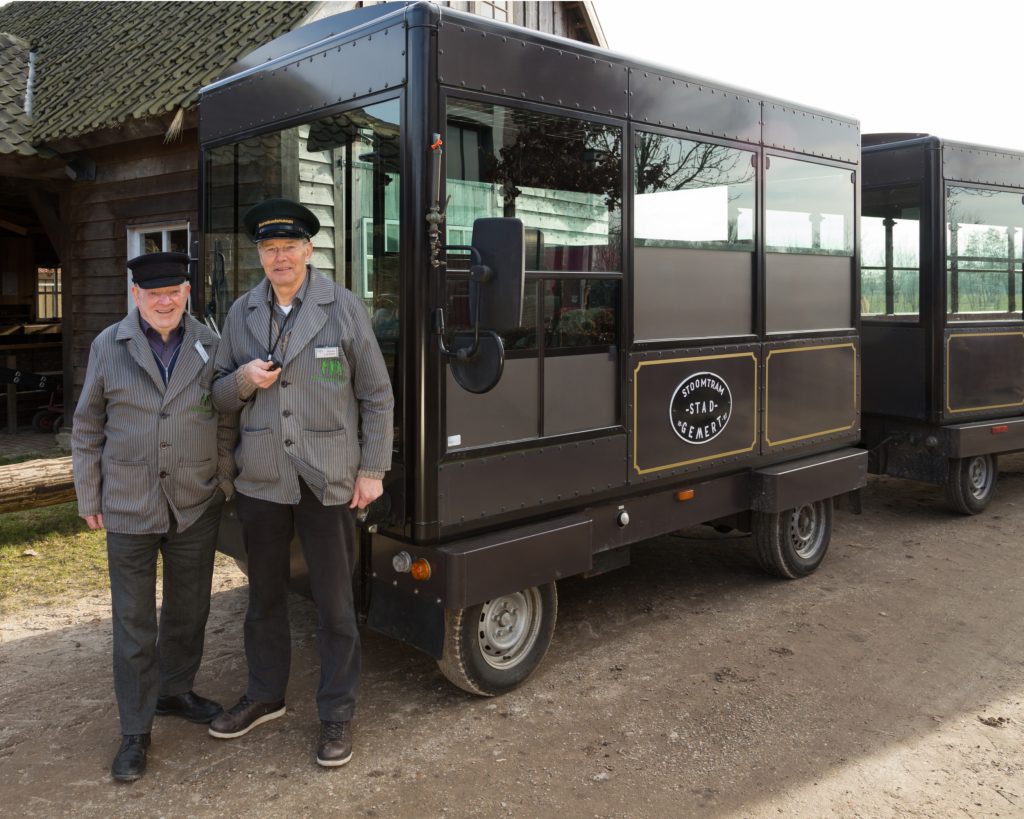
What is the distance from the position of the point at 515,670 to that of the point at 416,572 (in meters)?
0.74

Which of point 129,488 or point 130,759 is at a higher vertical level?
point 129,488

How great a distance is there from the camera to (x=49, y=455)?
29.5ft

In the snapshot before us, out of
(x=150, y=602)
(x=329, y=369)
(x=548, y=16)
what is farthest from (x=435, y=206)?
(x=548, y=16)

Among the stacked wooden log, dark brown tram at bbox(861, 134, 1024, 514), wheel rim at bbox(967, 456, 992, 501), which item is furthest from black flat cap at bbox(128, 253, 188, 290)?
wheel rim at bbox(967, 456, 992, 501)

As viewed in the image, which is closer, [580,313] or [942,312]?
[580,313]

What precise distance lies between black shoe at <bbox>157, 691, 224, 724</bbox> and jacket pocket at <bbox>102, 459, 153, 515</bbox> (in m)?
0.88

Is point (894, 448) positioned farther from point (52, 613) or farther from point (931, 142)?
point (52, 613)

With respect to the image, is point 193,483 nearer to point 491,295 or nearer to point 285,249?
point 285,249

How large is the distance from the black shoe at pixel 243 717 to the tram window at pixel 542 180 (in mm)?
1888

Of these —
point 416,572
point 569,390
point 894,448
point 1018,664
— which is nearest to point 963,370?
point 894,448

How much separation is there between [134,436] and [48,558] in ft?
10.6

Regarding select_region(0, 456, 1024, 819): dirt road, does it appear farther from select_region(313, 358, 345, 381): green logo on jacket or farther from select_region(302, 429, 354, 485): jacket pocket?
select_region(313, 358, 345, 381): green logo on jacket

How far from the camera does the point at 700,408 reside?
4617 millimetres

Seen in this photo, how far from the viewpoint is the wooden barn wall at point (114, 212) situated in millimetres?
8477
